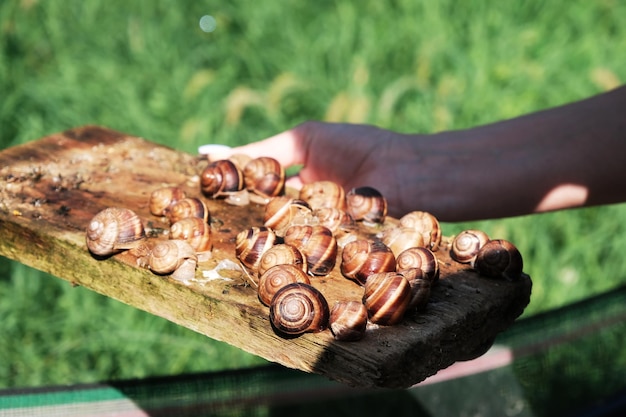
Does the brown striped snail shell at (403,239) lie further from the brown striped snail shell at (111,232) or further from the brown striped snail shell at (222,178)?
the brown striped snail shell at (111,232)

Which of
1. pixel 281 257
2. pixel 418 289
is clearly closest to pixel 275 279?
pixel 281 257

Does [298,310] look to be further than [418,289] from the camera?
No

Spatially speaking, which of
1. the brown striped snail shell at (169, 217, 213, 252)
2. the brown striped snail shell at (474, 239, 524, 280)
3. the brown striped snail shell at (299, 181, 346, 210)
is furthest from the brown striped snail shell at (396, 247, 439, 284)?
the brown striped snail shell at (169, 217, 213, 252)

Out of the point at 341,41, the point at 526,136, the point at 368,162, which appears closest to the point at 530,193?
the point at 526,136

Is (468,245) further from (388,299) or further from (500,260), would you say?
(388,299)

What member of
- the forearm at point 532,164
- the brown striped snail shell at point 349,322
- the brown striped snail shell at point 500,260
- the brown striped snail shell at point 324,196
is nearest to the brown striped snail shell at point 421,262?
the brown striped snail shell at point 500,260

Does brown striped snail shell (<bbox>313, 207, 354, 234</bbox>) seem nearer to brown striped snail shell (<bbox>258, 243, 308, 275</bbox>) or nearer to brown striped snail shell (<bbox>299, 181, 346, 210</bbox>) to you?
brown striped snail shell (<bbox>299, 181, 346, 210</bbox>)
